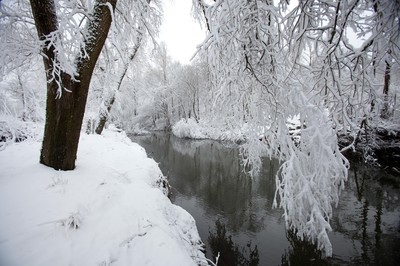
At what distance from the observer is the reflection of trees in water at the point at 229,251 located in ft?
17.2

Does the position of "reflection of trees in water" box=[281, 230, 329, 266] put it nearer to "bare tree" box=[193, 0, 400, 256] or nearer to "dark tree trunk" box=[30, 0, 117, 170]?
"bare tree" box=[193, 0, 400, 256]

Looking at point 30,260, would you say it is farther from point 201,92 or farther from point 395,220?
point 201,92

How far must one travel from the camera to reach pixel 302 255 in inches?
208

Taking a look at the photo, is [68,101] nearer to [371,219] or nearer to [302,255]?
[302,255]

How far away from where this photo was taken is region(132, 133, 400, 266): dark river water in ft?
17.5

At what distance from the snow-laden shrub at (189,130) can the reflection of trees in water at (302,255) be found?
21.7 metres

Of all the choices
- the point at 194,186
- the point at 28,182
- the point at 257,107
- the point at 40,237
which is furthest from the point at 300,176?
the point at 194,186

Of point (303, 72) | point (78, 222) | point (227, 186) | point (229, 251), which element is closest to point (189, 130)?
point (227, 186)

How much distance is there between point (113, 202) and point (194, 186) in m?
7.20

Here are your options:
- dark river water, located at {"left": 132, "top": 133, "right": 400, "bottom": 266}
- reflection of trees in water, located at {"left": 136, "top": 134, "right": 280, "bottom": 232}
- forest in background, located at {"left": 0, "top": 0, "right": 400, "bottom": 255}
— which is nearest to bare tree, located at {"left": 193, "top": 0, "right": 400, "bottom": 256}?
forest in background, located at {"left": 0, "top": 0, "right": 400, "bottom": 255}

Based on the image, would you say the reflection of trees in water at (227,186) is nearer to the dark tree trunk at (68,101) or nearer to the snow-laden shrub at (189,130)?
the dark tree trunk at (68,101)

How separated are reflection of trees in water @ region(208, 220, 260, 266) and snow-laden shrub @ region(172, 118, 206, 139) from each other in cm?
2099

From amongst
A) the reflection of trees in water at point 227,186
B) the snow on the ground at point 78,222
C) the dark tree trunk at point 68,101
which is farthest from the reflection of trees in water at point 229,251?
the dark tree trunk at point 68,101

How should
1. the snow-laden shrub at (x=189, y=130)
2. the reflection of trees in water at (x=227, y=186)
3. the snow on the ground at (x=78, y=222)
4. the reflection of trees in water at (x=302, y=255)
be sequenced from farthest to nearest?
the snow-laden shrub at (x=189, y=130)
the reflection of trees in water at (x=227, y=186)
the reflection of trees in water at (x=302, y=255)
the snow on the ground at (x=78, y=222)
